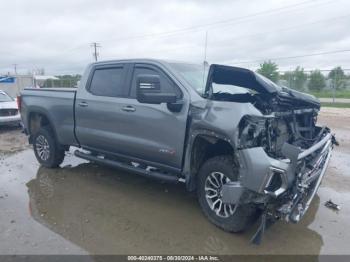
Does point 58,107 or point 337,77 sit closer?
point 58,107

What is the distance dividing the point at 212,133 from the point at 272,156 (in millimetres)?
713

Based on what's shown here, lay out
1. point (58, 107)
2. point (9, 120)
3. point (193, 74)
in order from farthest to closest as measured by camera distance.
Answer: point (9, 120)
point (58, 107)
point (193, 74)

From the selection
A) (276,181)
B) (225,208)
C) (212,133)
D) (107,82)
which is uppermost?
(107,82)

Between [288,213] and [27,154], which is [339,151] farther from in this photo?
[27,154]

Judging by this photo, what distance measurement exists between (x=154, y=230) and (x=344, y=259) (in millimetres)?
2090

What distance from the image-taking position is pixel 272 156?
145 inches

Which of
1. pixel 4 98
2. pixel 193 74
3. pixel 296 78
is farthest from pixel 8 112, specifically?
pixel 296 78

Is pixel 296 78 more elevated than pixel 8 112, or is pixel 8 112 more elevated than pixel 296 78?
pixel 296 78

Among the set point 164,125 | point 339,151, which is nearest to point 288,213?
point 164,125

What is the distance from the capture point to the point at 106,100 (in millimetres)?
5328

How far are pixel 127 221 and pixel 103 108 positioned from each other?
191 cm

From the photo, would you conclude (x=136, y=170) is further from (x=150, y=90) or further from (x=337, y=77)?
(x=337, y=77)

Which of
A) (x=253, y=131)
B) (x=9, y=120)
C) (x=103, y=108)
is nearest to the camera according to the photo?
(x=253, y=131)

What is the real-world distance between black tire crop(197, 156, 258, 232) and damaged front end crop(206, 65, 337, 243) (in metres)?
0.21
